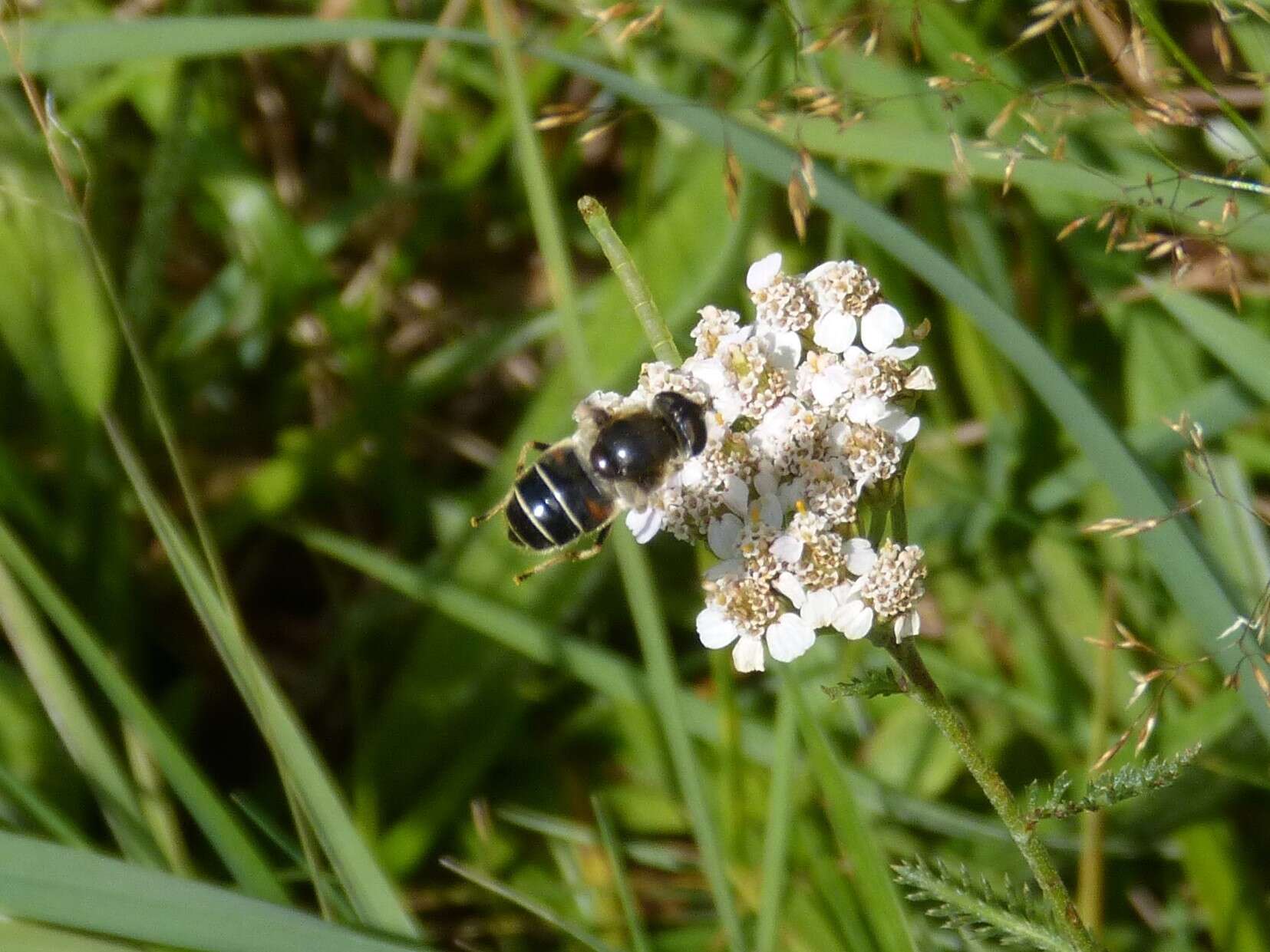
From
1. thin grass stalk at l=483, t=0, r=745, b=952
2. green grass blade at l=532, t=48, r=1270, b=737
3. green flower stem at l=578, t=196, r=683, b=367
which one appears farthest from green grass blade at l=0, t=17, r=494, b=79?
green flower stem at l=578, t=196, r=683, b=367

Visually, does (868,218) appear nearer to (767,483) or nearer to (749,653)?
(767,483)

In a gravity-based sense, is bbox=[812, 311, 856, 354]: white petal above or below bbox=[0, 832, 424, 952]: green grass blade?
above

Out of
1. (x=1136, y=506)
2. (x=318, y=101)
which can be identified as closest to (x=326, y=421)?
(x=318, y=101)

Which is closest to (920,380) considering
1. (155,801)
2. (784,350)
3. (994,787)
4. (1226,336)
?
(784,350)

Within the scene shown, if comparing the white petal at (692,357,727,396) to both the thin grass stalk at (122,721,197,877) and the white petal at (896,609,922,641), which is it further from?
the thin grass stalk at (122,721,197,877)

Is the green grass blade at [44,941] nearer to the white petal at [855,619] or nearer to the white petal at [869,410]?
the white petal at [855,619]
